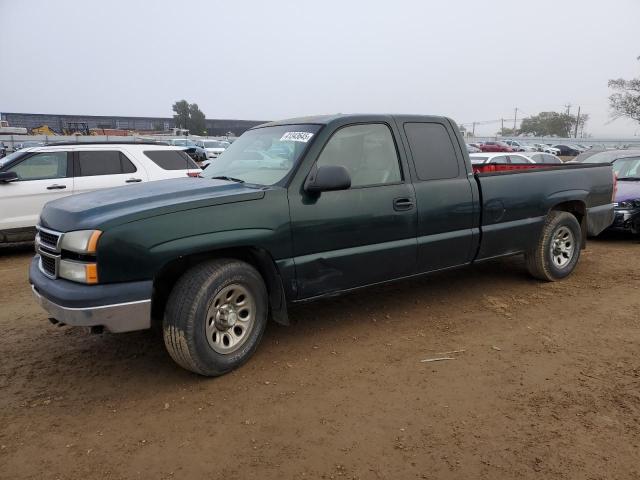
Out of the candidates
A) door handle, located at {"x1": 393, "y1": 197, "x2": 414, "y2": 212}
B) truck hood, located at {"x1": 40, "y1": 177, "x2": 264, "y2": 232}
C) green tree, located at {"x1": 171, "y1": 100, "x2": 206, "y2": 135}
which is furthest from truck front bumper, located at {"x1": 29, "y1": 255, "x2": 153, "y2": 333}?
green tree, located at {"x1": 171, "y1": 100, "x2": 206, "y2": 135}

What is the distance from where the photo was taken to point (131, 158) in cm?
830

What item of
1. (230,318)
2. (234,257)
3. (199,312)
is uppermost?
(234,257)

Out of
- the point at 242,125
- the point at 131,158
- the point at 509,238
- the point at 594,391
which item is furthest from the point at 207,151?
the point at 242,125

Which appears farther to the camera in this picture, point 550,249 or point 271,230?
point 550,249

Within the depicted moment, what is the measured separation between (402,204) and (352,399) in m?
1.71

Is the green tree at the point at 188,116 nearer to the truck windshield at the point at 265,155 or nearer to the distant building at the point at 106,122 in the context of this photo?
the distant building at the point at 106,122

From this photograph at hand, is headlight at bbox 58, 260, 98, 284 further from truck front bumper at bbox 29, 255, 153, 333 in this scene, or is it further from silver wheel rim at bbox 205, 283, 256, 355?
silver wheel rim at bbox 205, 283, 256, 355

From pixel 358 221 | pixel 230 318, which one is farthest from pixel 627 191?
pixel 230 318

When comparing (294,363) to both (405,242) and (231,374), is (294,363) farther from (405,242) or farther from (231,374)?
(405,242)

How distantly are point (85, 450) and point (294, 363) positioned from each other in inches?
59.2

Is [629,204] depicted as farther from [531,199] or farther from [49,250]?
[49,250]

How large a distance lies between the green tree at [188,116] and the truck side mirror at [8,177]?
307 feet

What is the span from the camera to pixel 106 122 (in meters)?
87.7

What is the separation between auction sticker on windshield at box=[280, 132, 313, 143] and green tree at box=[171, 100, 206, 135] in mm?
97671
